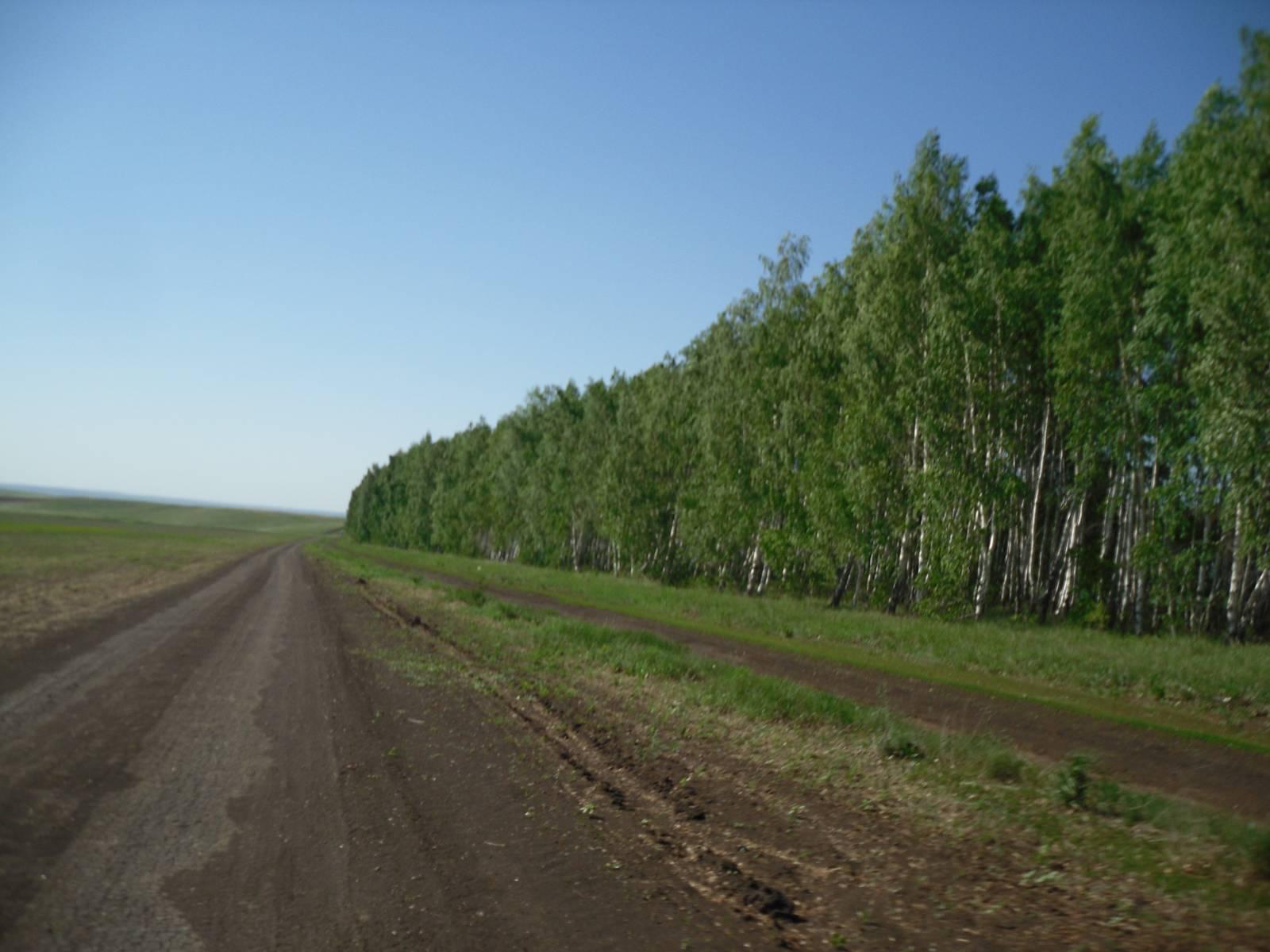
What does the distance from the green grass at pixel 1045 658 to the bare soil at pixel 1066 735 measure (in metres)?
0.80

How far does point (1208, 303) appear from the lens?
67.7 feet

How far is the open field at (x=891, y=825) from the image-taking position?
5.45 meters

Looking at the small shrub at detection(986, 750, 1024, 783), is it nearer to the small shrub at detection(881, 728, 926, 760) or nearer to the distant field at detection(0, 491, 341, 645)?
the small shrub at detection(881, 728, 926, 760)

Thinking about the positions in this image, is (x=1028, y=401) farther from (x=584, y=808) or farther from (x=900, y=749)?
(x=584, y=808)

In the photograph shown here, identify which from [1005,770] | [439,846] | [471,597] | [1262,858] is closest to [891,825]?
[1005,770]

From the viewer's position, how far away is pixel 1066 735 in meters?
12.4

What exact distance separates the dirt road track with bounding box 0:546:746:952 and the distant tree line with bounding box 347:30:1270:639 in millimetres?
20415

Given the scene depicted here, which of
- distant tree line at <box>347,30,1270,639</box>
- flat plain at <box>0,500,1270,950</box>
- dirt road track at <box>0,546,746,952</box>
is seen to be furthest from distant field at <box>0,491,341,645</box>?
distant tree line at <box>347,30,1270,639</box>

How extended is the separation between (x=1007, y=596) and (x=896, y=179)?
55.5 ft

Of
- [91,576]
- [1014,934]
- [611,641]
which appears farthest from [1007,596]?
[91,576]

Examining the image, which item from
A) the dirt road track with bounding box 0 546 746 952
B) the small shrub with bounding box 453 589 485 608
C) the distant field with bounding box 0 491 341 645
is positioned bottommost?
the distant field with bounding box 0 491 341 645

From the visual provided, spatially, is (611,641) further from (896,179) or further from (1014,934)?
(896,179)

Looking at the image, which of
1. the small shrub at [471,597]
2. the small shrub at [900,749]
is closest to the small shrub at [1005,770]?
the small shrub at [900,749]

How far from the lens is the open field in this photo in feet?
17.9
